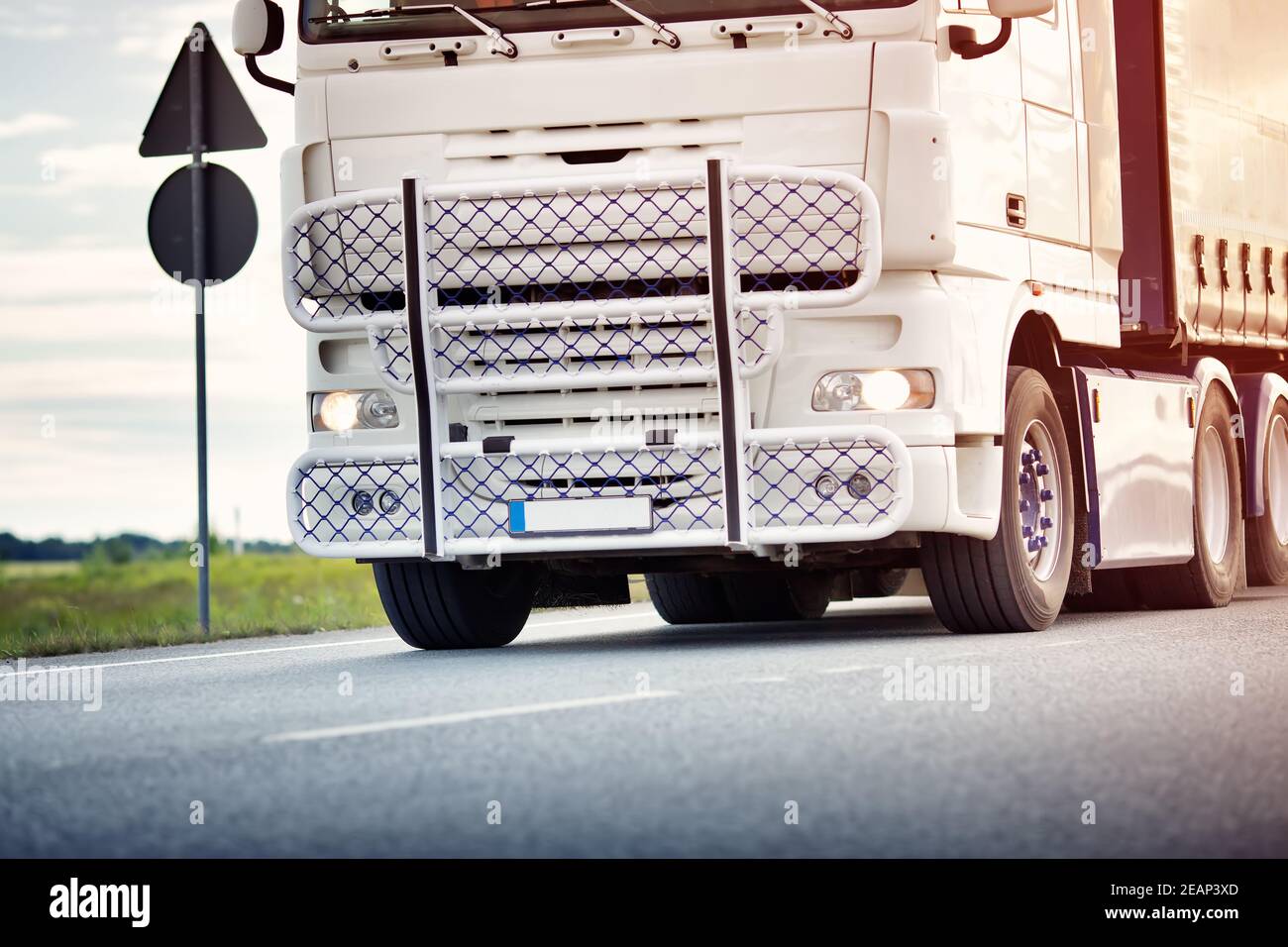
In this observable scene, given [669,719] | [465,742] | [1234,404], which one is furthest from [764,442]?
[1234,404]

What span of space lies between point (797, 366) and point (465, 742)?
3.62 meters

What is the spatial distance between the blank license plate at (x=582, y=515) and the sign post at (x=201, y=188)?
3590 mm

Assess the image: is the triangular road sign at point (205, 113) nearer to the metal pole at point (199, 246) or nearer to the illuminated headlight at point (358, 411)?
the metal pole at point (199, 246)

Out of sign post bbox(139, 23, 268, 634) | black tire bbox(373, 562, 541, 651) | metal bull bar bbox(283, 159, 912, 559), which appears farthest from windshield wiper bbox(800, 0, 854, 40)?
sign post bbox(139, 23, 268, 634)

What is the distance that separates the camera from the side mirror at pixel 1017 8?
31.0 ft

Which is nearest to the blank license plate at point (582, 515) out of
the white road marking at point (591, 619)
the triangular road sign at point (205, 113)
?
the triangular road sign at point (205, 113)

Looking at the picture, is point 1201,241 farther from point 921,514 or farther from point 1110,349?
point 921,514

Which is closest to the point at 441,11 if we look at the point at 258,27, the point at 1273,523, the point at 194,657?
the point at 258,27

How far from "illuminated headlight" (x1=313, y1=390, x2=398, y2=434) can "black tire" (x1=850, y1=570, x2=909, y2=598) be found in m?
3.57

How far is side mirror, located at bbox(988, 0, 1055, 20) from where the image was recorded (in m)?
9.46
